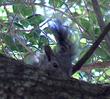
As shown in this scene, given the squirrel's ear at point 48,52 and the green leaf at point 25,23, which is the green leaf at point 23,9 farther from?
the squirrel's ear at point 48,52

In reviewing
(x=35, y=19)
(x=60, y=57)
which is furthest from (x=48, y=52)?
(x=35, y=19)

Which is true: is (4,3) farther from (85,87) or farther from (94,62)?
(85,87)

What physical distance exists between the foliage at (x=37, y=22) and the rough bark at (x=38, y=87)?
1.08 metres

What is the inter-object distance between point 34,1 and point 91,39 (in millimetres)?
431

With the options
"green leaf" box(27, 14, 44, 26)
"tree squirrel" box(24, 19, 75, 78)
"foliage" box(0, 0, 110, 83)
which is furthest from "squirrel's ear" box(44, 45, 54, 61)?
"green leaf" box(27, 14, 44, 26)

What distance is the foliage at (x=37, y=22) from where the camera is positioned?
2.08 metres

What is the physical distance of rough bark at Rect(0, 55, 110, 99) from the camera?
2.98 ft

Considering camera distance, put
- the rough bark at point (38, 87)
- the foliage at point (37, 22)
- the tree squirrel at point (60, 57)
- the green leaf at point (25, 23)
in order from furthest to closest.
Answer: the green leaf at point (25, 23)
the foliage at point (37, 22)
the tree squirrel at point (60, 57)
the rough bark at point (38, 87)

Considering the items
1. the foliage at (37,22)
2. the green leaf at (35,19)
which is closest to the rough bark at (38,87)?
the foliage at (37,22)

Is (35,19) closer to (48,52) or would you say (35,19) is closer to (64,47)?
(64,47)

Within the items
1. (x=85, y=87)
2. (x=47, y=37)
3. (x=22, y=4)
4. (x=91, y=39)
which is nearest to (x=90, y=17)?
(x=91, y=39)

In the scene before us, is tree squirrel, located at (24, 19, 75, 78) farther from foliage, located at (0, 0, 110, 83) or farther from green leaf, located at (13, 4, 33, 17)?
green leaf, located at (13, 4, 33, 17)

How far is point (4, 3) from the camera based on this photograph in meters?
2.20

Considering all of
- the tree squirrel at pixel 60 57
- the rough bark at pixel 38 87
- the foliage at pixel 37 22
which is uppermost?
the foliage at pixel 37 22
